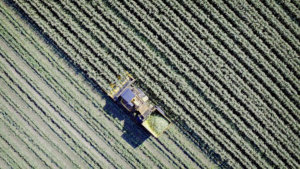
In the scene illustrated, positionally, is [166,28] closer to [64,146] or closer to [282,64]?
[282,64]

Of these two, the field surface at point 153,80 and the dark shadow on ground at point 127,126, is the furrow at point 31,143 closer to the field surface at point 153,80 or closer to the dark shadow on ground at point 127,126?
the field surface at point 153,80

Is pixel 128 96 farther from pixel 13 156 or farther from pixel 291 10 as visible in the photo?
pixel 291 10

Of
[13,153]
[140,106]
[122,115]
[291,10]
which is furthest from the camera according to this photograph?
[13,153]

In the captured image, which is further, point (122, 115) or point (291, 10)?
point (122, 115)

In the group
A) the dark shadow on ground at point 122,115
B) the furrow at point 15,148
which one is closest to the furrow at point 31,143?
the furrow at point 15,148

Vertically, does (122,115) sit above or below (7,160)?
below

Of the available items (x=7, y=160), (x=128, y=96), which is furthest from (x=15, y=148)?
(x=128, y=96)

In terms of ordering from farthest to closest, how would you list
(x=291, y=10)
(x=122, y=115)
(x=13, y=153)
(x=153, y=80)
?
(x=13, y=153) → (x=122, y=115) → (x=153, y=80) → (x=291, y=10)
